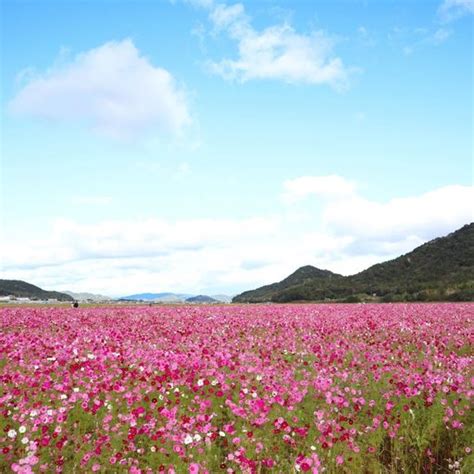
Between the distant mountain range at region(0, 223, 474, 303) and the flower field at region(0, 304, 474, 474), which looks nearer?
the flower field at region(0, 304, 474, 474)

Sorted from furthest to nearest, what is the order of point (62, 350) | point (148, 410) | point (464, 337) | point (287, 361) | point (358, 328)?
1. point (358, 328)
2. point (464, 337)
3. point (287, 361)
4. point (62, 350)
5. point (148, 410)

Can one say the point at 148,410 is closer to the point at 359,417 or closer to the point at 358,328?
the point at 359,417

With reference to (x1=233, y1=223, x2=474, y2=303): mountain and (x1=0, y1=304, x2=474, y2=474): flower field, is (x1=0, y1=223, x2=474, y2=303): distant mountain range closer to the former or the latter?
(x1=233, y1=223, x2=474, y2=303): mountain

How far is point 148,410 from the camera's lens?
6984mm

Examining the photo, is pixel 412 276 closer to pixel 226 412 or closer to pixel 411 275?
pixel 411 275

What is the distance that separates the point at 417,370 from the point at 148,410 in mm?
4928

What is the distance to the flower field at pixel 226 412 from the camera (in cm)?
558

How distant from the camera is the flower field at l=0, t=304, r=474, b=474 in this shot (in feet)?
18.3

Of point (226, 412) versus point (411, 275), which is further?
point (411, 275)

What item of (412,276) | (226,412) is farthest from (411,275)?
(226,412)

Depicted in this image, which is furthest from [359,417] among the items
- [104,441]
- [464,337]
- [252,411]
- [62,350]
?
[464,337]

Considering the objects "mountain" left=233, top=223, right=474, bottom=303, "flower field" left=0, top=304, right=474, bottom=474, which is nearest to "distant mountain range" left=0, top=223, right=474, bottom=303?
"mountain" left=233, top=223, right=474, bottom=303

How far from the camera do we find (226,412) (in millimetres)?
7277

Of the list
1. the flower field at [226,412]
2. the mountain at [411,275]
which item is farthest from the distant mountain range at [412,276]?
the flower field at [226,412]
